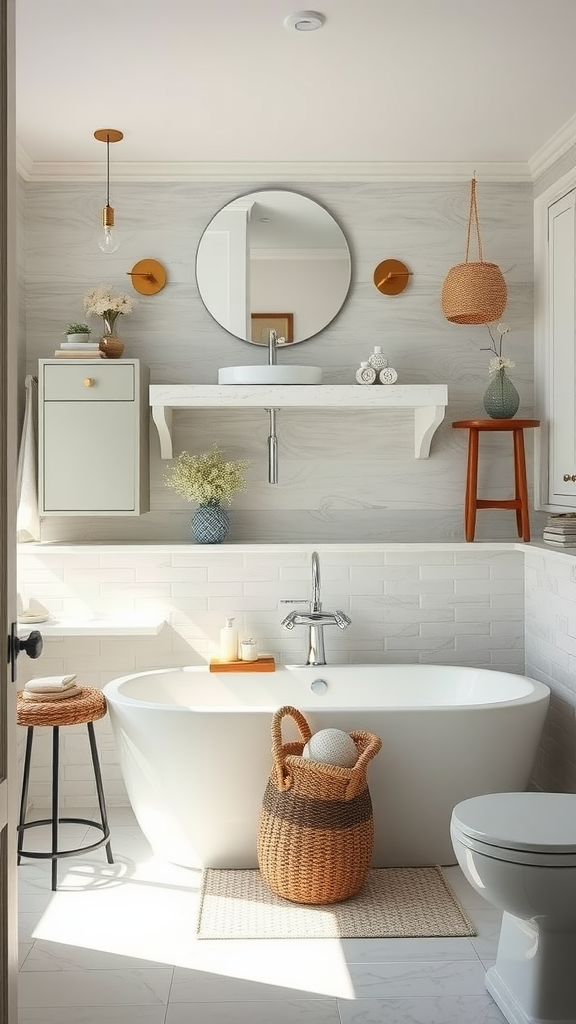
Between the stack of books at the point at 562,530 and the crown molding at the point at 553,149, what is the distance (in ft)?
4.72

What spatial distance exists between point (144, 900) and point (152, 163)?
2894 mm

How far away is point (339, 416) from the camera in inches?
167

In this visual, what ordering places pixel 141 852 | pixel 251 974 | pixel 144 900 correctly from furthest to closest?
1. pixel 141 852
2. pixel 144 900
3. pixel 251 974

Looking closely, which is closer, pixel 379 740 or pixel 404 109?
pixel 379 740

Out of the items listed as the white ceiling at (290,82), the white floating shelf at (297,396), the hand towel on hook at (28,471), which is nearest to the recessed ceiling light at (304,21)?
the white ceiling at (290,82)

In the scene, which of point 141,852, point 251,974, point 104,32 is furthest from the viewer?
point 141,852

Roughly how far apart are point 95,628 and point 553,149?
2.61m

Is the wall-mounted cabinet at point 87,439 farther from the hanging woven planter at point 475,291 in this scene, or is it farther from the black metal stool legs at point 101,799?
the hanging woven planter at point 475,291

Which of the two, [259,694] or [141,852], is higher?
[259,694]

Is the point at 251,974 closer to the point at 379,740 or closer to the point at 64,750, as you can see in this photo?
the point at 379,740

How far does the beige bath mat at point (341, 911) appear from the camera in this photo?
288 cm

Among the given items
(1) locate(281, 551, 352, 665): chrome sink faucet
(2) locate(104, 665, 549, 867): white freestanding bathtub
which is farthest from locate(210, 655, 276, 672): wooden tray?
(2) locate(104, 665, 549, 867): white freestanding bathtub

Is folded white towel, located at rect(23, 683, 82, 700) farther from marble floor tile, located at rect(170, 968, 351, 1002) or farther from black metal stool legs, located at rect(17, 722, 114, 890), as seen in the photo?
marble floor tile, located at rect(170, 968, 351, 1002)

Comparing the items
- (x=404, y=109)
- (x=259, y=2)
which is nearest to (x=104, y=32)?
(x=259, y=2)
